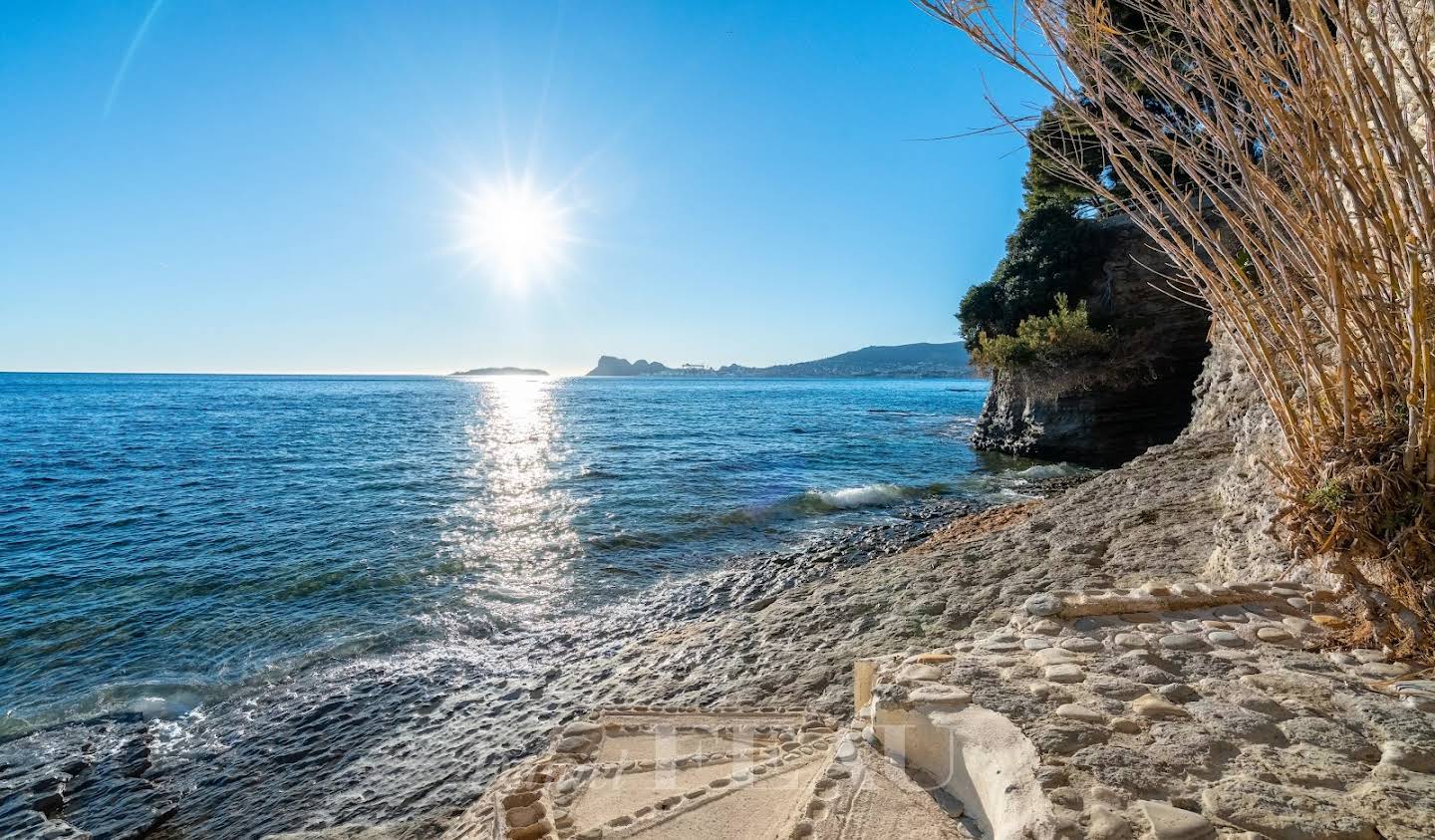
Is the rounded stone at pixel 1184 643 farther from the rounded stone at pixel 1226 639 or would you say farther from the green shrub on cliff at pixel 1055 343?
the green shrub on cliff at pixel 1055 343

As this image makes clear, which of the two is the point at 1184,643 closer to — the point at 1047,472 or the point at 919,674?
the point at 919,674

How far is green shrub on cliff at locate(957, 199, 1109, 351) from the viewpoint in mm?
21703

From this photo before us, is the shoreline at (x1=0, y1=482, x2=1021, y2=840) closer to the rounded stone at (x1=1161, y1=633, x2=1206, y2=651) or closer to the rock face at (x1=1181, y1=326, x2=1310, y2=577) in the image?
the rounded stone at (x1=1161, y1=633, x2=1206, y2=651)

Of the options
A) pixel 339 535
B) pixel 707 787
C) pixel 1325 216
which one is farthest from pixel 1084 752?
pixel 339 535

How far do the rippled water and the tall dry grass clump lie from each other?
7.54 metres

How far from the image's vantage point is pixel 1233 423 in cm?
928

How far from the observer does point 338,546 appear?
11.3 meters

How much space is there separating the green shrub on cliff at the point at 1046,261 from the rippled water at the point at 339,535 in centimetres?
576

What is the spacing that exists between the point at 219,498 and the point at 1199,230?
19.3 meters

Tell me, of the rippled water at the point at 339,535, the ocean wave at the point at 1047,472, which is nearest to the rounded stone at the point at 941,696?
the rippled water at the point at 339,535

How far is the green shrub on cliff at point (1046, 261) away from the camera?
21.7 m

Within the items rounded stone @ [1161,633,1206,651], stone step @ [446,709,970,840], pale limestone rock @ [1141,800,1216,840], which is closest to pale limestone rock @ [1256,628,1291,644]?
rounded stone @ [1161,633,1206,651]

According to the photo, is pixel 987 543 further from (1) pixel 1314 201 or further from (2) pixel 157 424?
(2) pixel 157 424

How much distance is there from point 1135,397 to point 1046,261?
5.40 m
